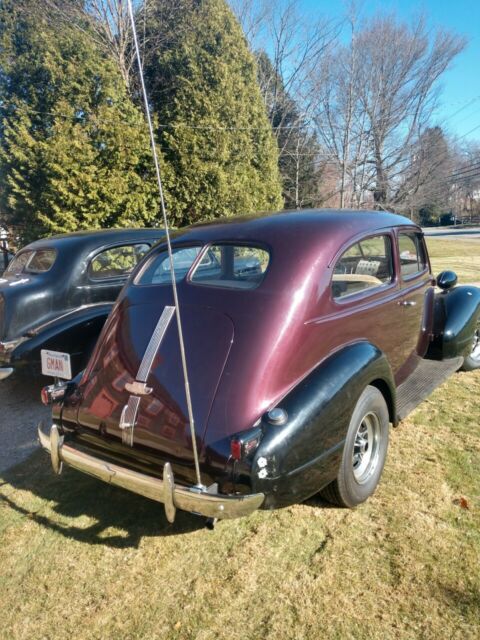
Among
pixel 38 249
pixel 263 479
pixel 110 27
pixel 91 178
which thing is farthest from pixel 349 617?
pixel 110 27

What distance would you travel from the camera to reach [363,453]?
A: 9.53 ft

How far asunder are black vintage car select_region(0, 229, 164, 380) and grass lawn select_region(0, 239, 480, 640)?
65.4 inches

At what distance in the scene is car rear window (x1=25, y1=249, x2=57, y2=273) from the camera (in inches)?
204

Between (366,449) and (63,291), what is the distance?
356 cm

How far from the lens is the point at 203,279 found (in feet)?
10.2

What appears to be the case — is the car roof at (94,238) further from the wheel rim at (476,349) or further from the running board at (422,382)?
the wheel rim at (476,349)

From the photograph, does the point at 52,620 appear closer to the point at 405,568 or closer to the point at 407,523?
the point at 405,568

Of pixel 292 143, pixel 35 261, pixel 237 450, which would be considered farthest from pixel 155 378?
pixel 292 143

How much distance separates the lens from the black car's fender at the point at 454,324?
4234mm

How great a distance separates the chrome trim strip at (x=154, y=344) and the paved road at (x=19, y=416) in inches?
59.7

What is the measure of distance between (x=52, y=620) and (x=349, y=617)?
4.48 feet

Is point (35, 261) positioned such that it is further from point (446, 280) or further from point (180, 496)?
point (446, 280)

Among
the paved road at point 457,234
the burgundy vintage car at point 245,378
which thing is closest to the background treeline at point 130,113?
the burgundy vintage car at point 245,378

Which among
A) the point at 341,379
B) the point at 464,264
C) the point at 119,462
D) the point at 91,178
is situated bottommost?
the point at 464,264
